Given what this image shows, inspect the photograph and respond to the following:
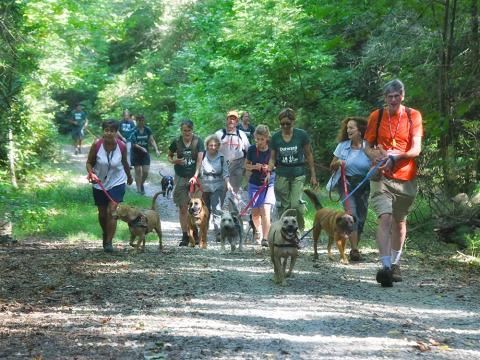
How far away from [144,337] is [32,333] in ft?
3.26

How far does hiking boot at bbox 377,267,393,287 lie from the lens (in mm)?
8172

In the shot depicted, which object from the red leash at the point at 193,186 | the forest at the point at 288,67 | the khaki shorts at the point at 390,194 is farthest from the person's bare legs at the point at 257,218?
the khaki shorts at the point at 390,194

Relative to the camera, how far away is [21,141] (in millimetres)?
19188

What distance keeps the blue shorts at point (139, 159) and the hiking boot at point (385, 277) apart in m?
12.2

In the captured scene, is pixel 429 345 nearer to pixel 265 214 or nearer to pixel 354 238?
pixel 354 238

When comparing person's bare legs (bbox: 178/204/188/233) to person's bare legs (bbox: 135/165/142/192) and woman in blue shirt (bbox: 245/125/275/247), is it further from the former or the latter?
person's bare legs (bbox: 135/165/142/192)

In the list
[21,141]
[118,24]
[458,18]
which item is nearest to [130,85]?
[118,24]

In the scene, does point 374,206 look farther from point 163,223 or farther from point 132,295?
point 163,223

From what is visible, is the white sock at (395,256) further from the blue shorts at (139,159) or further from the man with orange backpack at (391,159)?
the blue shorts at (139,159)

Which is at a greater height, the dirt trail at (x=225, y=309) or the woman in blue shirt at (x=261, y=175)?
the woman in blue shirt at (x=261, y=175)

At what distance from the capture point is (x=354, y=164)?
1019 cm

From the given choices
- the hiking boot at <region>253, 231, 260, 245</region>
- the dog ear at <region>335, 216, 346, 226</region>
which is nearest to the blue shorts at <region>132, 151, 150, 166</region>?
the hiking boot at <region>253, 231, 260, 245</region>

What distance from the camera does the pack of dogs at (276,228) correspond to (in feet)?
27.8

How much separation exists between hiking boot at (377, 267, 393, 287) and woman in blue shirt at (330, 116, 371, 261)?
6.05 ft
